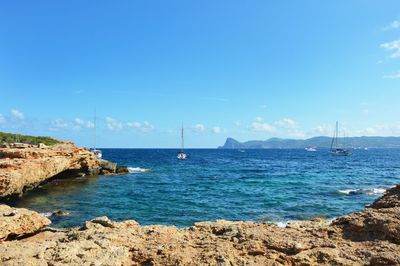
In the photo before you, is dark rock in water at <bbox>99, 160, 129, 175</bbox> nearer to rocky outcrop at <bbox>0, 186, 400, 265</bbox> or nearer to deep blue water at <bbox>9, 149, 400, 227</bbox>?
deep blue water at <bbox>9, 149, 400, 227</bbox>

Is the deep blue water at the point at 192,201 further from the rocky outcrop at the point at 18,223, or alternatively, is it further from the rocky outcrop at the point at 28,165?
the rocky outcrop at the point at 18,223

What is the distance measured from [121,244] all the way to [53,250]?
1416 mm

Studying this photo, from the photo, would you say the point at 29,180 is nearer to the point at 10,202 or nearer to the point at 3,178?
the point at 10,202

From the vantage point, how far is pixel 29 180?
32562 millimetres

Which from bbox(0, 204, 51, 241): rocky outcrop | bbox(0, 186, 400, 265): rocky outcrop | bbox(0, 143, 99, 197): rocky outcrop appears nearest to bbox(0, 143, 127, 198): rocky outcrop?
bbox(0, 143, 99, 197): rocky outcrop

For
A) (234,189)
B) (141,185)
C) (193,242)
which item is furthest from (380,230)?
(141,185)

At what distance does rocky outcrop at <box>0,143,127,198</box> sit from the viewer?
28.1 m

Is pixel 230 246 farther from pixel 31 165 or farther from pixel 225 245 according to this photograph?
pixel 31 165

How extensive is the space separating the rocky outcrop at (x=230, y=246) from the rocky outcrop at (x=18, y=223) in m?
2.04

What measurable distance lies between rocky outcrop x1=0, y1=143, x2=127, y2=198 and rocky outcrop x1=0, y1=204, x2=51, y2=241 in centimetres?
1704

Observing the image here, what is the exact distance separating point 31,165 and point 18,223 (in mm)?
23628

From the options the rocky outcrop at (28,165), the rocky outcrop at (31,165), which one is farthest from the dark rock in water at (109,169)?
the rocky outcrop at (28,165)

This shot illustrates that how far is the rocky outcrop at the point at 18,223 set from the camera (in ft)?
34.9

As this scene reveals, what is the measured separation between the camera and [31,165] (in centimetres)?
3288
